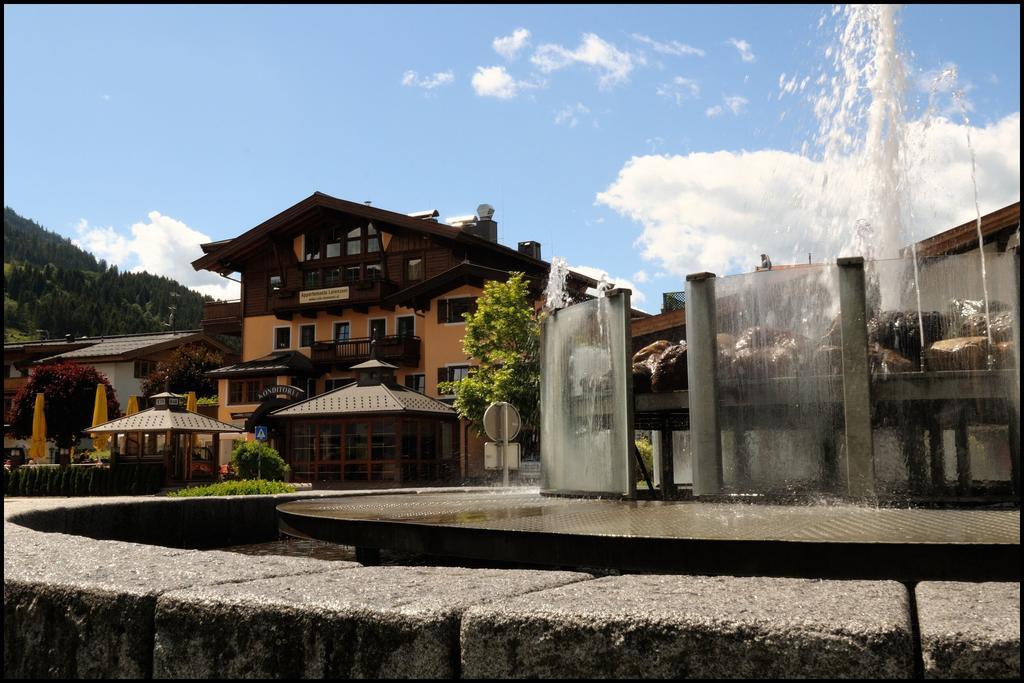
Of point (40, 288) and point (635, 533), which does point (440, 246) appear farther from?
point (40, 288)

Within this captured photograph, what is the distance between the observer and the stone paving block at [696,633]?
187 cm

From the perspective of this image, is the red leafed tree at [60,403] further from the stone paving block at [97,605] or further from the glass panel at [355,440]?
the stone paving block at [97,605]

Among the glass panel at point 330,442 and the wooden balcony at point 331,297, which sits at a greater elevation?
the wooden balcony at point 331,297

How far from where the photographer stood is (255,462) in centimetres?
2722

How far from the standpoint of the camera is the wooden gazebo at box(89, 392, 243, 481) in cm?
3098

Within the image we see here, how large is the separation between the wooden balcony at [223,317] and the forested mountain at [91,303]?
7889 cm

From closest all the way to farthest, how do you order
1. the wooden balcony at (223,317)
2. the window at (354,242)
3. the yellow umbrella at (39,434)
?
the yellow umbrella at (39,434) → the window at (354,242) → the wooden balcony at (223,317)

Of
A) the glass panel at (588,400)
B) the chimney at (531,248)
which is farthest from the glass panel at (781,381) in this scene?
the chimney at (531,248)

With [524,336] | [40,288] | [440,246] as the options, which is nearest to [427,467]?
[524,336]

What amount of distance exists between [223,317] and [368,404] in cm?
2114

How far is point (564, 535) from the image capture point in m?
4.66

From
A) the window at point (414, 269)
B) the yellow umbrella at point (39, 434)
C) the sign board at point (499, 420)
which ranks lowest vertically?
the sign board at point (499, 420)

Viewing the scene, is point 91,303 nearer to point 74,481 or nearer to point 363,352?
point 363,352

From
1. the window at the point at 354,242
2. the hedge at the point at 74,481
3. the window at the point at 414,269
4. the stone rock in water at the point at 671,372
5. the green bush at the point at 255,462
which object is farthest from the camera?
the window at the point at 354,242
